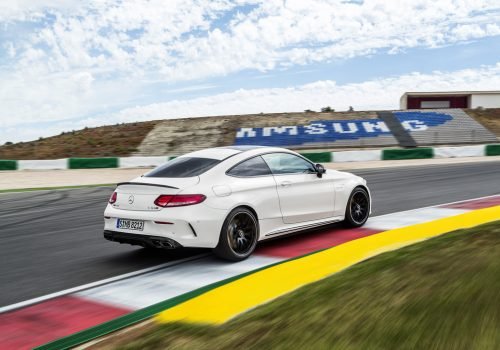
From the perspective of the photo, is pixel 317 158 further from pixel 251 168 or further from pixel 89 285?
pixel 89 285

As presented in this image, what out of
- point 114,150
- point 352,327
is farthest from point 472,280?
point 114,150

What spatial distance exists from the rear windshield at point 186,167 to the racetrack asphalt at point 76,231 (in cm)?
110

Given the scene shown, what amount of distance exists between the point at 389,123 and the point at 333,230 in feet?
129

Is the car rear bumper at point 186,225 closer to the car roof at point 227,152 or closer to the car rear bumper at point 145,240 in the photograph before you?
the car rear bumper at point 145,240

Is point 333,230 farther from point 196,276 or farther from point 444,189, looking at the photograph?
point 444,189

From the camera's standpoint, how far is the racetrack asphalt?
6.48 meters

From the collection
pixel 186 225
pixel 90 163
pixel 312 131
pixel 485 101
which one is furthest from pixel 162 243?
pixel 485 101

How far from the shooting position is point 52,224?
10461 millimetres

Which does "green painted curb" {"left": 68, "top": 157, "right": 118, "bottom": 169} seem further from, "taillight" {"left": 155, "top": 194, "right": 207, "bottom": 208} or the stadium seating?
"taillight" {"left": 155, "top": 194, "right": 207, "bottom": 208}

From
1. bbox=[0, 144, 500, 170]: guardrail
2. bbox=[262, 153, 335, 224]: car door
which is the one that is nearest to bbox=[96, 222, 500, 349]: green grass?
→ bbox=[262, 153, 335, 224]: car door

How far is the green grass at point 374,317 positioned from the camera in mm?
3553

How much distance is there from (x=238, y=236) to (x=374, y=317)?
9.81 feet

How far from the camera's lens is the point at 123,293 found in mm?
5691

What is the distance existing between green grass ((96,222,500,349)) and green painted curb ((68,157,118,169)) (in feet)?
78.1
